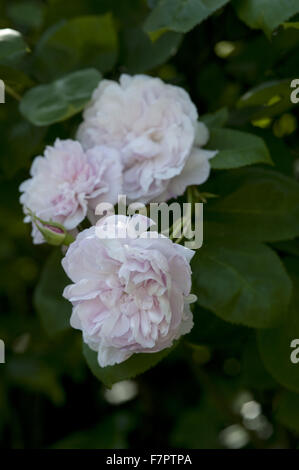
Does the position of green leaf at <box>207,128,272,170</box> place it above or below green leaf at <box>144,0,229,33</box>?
below

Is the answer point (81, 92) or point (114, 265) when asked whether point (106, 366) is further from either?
point (81, 92)

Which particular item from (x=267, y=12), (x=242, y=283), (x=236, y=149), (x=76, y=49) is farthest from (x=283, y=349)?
(x=76, y=49)

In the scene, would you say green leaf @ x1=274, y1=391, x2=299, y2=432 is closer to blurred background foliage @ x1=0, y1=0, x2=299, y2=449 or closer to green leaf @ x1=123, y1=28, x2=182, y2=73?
blurred background foliage @ x1=0, y1=0, x2=299, y2=449

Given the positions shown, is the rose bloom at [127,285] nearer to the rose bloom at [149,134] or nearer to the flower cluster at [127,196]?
the flower cluster at [127,196]

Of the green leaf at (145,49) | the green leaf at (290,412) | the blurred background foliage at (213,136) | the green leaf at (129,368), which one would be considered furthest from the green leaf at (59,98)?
the green leaf at (290,412)

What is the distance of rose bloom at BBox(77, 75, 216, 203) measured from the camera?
0.68m

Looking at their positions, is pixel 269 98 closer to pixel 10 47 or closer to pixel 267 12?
pixel 267 12

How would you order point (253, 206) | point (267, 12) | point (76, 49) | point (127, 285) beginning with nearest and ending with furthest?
1. point (127, 285)
2. point (267, 12)
3. point (253, 206)
4. point (76, 49)

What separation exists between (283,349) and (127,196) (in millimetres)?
242

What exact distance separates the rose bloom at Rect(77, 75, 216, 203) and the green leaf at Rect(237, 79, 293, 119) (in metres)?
0.08

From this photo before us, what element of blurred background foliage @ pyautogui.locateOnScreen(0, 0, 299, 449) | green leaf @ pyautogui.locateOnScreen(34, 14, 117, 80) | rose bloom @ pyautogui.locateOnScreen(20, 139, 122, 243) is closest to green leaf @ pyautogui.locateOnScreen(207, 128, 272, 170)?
blurred background foliage @ pyautogui.locateOnScreen(0, 0, 299, 449)

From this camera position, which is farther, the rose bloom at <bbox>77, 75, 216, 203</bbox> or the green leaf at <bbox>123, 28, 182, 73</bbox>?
the green leaf at <bbox>123, 28, 182, 73</bbox>

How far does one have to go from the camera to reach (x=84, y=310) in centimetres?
56

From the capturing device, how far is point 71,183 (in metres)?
0.69
